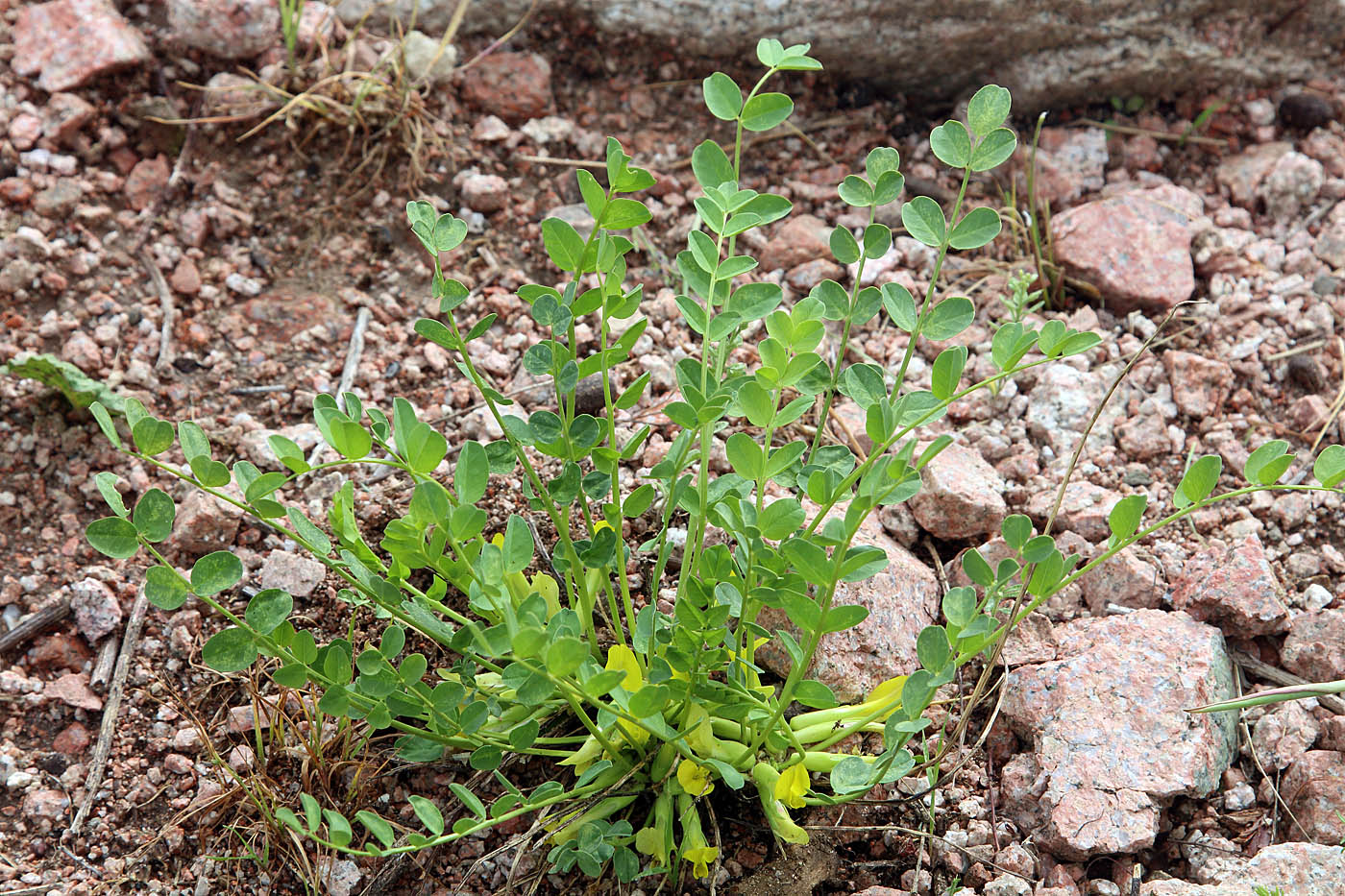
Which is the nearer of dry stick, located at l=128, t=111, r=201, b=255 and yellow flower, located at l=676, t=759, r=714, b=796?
yellow flower, located at l=676, t=759, r=714, b=796

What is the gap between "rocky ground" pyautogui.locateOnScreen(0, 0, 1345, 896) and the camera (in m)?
1.77

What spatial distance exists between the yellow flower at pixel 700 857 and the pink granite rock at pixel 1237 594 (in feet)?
3.26

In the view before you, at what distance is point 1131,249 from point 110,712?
238 cm

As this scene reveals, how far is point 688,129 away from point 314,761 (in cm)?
190

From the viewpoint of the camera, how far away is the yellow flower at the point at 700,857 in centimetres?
162

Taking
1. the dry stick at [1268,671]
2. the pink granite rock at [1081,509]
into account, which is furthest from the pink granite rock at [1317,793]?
the pink granite rock at [1081,509]

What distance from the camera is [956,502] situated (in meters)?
2.08

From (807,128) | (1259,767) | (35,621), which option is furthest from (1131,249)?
(35,621)

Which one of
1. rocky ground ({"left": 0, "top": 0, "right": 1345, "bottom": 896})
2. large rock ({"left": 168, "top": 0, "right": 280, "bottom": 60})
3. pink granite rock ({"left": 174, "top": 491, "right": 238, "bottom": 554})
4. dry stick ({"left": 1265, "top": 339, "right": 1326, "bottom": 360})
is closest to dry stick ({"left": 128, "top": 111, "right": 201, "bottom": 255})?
rocky ground ({"left": 0, "top": 0, "right": 1345, "bottom": 896})

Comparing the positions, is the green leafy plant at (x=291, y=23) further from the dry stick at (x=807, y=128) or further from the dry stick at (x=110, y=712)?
the dry stick at (x=110, y=712)

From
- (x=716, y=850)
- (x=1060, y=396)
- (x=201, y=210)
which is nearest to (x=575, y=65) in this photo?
(x=201, y=210)

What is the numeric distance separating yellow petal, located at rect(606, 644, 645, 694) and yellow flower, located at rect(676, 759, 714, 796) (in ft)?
0.46

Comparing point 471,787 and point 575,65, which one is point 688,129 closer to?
point 575,65

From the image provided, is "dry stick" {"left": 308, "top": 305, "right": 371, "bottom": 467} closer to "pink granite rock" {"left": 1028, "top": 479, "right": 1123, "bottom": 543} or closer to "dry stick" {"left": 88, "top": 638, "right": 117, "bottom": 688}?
"dry stick" {"left": 88, "top": 638, "right": 117, "bottom": 688}
